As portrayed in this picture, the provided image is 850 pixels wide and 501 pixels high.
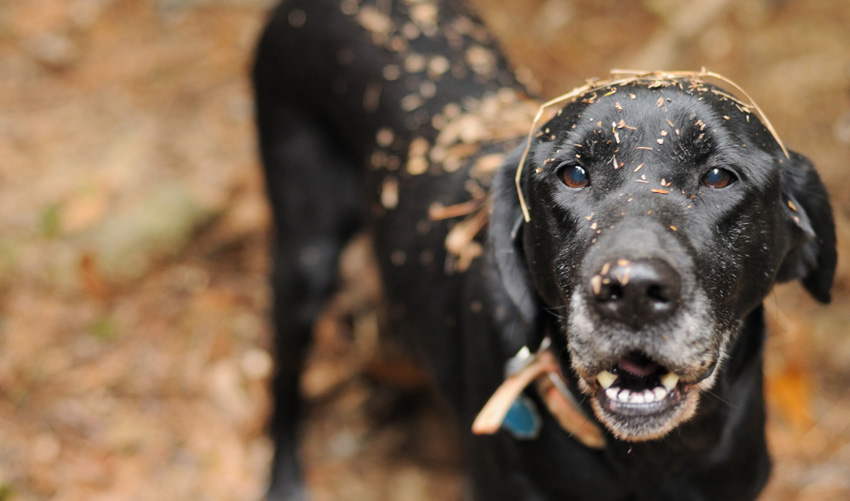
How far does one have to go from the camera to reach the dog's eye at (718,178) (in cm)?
181

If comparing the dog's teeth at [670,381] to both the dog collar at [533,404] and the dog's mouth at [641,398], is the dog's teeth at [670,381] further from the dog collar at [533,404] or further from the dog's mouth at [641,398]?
the dog collar at [533,404]

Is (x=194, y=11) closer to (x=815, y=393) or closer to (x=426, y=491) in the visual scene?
(x=426, y=491)

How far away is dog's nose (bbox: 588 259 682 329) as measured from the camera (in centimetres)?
155

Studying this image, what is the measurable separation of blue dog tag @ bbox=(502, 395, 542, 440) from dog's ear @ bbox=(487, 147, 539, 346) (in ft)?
0.60

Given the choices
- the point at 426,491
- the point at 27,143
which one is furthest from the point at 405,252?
the point at 27,143

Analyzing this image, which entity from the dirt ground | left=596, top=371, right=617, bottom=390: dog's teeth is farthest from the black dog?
the dirt ground

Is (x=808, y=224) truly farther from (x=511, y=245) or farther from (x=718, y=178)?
(x=511, y=245)

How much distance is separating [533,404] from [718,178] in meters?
0.83

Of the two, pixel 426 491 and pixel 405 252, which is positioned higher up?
pixel 405 252

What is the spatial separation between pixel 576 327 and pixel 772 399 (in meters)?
2.36

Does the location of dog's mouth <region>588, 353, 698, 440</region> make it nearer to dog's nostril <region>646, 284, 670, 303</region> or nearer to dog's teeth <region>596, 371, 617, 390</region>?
dog's teeth <region>596, 371, 617, 390</region>

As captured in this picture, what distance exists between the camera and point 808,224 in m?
2.05

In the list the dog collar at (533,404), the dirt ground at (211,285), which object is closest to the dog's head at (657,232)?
the dog collar at (533,404)

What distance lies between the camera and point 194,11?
5492 mm
